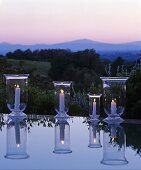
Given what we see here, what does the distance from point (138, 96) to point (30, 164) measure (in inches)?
90.1

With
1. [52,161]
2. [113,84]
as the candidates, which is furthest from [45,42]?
[52,161]

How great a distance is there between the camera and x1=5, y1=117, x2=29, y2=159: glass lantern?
2.25 metres

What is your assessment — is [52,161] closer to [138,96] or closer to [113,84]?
[113,84]

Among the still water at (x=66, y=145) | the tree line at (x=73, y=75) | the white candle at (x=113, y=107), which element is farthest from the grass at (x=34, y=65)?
the white candle at (x=113, y=107)

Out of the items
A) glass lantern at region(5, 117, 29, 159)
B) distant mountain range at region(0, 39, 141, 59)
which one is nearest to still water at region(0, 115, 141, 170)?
glass lantern at region(5, 117, 29, 159)

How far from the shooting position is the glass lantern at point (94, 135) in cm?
251

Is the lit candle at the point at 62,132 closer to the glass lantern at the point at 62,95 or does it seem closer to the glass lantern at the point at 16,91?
the glass lantern at the point at 62,95

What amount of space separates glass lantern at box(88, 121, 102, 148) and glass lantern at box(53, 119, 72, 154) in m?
0.12

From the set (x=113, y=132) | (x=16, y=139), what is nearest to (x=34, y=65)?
(x=113, y=132)

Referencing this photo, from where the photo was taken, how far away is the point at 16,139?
2.60m

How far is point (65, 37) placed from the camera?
9617 millimetres

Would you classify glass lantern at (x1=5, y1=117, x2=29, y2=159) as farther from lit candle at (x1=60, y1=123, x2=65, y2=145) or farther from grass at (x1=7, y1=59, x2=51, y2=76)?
grass at (x1=7, y1=59, x2=51, y2=76)

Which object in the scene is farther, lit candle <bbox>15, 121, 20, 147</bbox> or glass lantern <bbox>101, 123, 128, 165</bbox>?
lit candle <bbox>15, 121, 20, 147</bbox>

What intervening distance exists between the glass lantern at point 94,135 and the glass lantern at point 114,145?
4 centimetres
